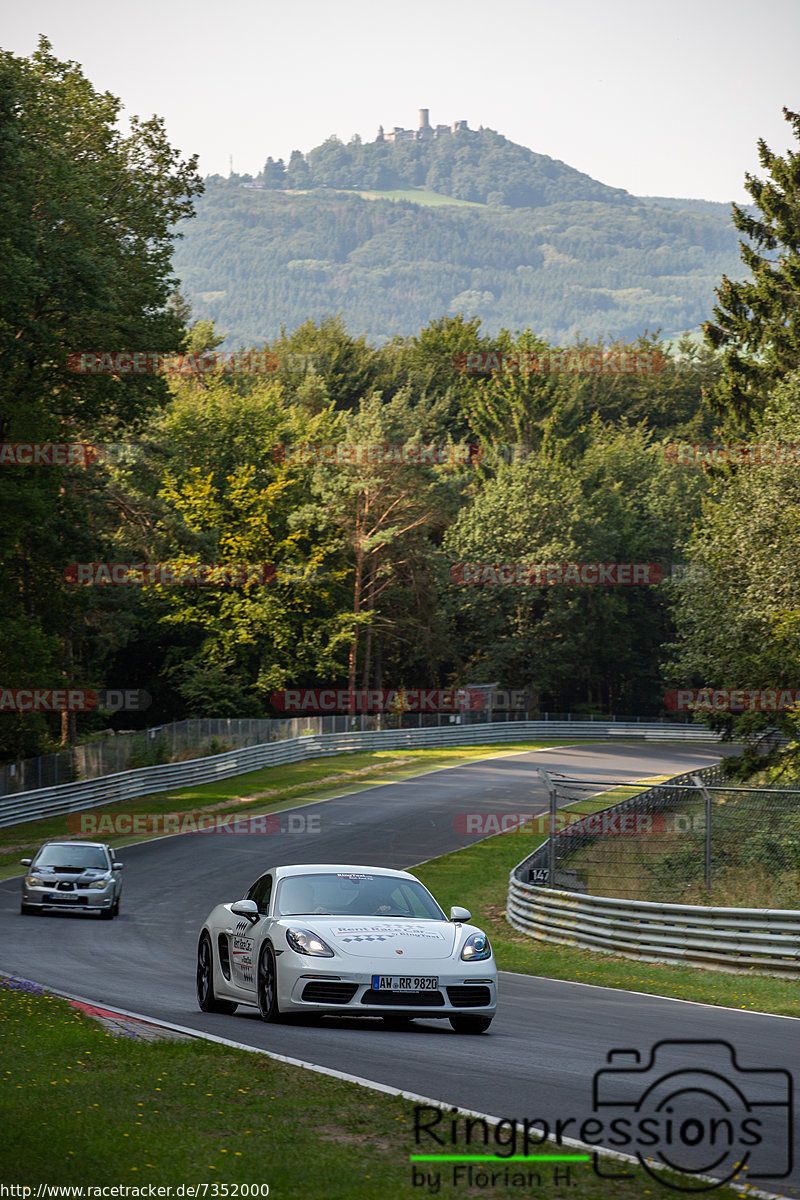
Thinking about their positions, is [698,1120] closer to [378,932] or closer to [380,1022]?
[378,932]

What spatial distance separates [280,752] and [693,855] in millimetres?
33702

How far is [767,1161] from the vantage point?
6.61 meters

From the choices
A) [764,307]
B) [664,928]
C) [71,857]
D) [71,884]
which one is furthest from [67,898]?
[764,307]

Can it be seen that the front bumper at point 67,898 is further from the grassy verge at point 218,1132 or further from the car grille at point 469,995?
the grassy verge at point 218,1132

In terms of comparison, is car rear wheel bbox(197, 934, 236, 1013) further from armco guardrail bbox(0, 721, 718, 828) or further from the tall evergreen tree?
the tall evergreen tree

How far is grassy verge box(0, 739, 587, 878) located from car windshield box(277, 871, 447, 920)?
861 inches

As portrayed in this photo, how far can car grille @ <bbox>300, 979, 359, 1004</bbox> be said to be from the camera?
10656 millimetres

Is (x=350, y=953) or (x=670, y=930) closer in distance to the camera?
(x=350, y=953)

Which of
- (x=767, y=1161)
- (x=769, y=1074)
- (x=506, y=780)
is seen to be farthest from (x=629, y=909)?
(x=506, y=780)

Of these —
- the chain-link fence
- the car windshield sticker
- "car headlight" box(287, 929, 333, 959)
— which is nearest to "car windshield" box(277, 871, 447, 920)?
the car windshield sticker

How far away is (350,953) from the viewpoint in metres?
10.8

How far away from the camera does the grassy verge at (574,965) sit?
51.8 ft

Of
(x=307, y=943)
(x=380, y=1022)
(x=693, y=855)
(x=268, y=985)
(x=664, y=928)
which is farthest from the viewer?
(x=693, y=855)

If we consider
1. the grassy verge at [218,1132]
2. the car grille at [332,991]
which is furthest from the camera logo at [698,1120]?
the car grille at [332,991]
